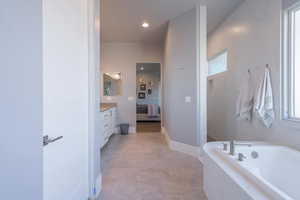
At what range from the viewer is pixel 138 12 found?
3.80m

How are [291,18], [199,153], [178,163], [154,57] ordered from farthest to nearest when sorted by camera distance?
[154,57]
[199,153]
[178,163]
[291,18]

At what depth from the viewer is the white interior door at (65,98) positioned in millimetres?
1283

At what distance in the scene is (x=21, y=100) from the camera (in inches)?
27.5

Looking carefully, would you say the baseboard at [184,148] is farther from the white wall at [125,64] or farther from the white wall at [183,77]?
the white wall at [125,64]

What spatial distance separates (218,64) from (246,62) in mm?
1530

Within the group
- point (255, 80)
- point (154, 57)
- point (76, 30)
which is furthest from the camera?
point (154, 57)

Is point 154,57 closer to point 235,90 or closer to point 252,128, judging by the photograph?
point 235,90

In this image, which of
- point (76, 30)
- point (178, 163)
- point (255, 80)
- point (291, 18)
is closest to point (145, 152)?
point (178, 163)

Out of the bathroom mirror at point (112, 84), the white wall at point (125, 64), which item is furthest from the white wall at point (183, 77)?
→ the bathroom mirror at point (112, 84)

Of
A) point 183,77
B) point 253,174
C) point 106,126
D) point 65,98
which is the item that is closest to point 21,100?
point 65,98

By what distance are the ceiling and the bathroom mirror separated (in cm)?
127

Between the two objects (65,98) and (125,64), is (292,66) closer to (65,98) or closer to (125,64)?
(65,98)

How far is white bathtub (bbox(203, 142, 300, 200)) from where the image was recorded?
1.25m

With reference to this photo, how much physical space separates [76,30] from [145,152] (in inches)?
109
